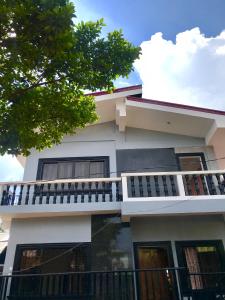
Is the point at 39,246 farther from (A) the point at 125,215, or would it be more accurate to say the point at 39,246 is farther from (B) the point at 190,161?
(B) the point at 190,161

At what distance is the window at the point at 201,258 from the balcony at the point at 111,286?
32mm

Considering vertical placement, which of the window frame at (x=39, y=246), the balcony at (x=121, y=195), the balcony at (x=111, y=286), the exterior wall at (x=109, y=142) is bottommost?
the balcony at (x=111, y=286)

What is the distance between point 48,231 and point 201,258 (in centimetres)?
415

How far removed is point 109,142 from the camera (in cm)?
873

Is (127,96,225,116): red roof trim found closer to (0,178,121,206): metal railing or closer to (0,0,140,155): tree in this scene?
(0,178,121,206): metal railing

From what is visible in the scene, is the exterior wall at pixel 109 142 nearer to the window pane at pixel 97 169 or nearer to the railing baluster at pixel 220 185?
the window pane at pixel 97 169

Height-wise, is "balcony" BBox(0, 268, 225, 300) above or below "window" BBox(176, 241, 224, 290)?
below

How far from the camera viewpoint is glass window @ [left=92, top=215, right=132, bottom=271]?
645 cm

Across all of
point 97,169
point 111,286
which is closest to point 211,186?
point 97,169

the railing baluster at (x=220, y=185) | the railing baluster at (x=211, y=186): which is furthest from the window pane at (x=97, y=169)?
the railing baluster at (x=220, y=185)

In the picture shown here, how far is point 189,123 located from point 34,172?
5.07m

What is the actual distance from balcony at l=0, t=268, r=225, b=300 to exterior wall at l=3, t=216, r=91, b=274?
84cm

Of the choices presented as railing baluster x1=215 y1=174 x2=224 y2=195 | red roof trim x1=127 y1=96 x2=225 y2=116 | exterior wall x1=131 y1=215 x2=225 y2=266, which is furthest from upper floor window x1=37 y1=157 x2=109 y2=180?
railing baluster x1=215 y1=174 x2=224 y2=195

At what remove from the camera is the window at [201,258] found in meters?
6.77
